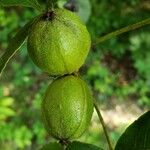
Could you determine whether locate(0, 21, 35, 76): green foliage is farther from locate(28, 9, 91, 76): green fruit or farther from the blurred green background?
the blurred green background

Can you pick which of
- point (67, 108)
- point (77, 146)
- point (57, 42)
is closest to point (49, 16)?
point (57, 42)

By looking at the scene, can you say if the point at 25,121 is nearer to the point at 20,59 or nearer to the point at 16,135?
the point at 16,135

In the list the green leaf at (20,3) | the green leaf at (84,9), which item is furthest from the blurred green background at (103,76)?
the green leaf at (20,3)

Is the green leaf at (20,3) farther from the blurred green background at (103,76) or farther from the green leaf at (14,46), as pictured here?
the blurred green background at (103,76)

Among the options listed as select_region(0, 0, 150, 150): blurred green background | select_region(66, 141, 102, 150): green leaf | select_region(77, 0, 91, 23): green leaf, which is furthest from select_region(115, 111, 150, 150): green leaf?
select_region(0, 0, 150, 150): blurred green background

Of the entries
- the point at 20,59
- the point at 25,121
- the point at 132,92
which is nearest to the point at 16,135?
the point at 25,121

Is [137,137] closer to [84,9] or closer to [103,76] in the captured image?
[84,9]
